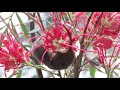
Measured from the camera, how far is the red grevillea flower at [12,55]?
539mm

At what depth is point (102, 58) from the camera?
554 mm

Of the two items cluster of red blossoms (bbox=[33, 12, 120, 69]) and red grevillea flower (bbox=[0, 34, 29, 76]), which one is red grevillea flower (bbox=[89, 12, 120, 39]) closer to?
cluster of red blossoms (bbox=[33, 12, 120, 69])

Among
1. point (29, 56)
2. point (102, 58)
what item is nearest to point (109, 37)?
point (102, 58)

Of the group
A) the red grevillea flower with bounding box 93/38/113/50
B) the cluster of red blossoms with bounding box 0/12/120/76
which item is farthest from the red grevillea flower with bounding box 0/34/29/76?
the red grevillea flower with bounding box 93/38/113/50

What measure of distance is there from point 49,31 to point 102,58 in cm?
10

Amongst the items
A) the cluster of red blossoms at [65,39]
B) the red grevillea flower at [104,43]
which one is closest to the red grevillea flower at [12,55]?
the cluster of red blossoms at [65,39]

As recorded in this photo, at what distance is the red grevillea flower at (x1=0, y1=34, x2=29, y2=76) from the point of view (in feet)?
1.77

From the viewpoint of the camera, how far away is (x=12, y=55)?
544 mm

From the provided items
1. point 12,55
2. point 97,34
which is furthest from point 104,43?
point 12,55

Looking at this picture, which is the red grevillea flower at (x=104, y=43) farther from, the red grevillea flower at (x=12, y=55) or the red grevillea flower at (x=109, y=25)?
the red grevillea flower at (x=12, y=55)

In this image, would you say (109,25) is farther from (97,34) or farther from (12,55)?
(12,55)
